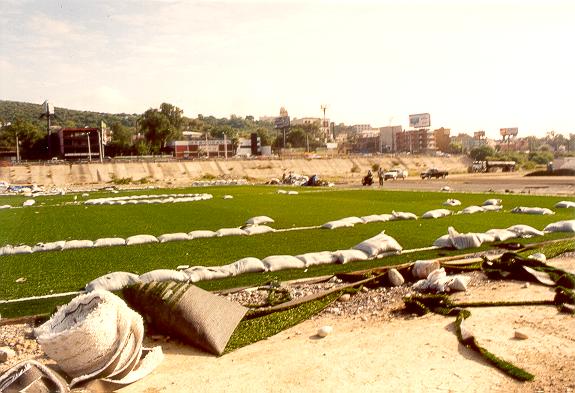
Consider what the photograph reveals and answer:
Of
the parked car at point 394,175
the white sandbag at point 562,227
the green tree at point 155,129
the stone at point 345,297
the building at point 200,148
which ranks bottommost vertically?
the parked car at point 394,175

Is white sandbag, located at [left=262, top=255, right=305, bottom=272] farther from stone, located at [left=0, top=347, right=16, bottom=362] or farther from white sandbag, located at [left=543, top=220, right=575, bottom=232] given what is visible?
white sandbag, located at [left=543, top=220, right=575, bottom=232]

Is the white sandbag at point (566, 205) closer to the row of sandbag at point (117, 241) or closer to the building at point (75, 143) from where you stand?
the row of sandbag at point (117, 241)

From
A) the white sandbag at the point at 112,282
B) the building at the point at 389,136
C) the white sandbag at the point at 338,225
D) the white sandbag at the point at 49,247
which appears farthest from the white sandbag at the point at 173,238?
the building at the point at 389,136

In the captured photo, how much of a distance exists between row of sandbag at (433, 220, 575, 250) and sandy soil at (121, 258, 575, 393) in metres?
5.22

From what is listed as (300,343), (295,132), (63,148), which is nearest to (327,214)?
(300,343)

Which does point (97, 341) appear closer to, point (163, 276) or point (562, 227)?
point (163, 276)

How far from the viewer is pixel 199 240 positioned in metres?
16.6

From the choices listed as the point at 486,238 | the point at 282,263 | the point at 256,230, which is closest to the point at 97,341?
the point at 282,263

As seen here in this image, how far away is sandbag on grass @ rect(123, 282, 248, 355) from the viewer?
284 inches

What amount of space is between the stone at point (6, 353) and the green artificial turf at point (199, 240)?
2.02 metres

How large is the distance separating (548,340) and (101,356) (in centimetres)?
556

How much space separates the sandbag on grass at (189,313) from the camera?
7.22 metres

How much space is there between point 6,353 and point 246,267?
17.1ft

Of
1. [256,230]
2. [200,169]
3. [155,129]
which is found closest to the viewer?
[256,230]
